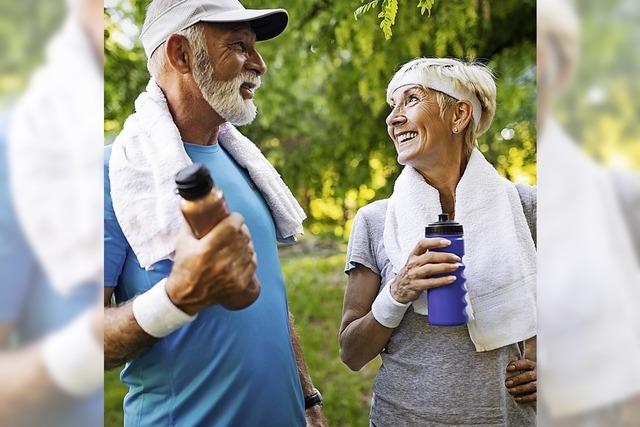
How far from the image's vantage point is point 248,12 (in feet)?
5.67

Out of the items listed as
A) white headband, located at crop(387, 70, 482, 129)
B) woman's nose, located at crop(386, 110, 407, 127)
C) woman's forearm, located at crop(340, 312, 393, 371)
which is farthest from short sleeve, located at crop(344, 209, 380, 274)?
white headband, located at crop(387, 70, 482, 129)

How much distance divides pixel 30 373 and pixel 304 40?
300 cm

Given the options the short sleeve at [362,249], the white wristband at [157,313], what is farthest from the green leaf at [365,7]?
the white wristband at [157,313]

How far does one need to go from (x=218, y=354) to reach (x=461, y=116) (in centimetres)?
86

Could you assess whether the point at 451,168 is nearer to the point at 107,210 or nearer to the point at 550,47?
the point at 550,47

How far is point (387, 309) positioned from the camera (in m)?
Answer: 2.01

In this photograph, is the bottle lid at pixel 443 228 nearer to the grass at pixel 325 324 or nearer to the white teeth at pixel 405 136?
the white teeth at pixel 405 136

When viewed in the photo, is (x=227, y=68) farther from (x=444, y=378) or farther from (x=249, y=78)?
(x=444, y=378)

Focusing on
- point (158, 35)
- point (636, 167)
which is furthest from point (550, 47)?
point (158, 35)

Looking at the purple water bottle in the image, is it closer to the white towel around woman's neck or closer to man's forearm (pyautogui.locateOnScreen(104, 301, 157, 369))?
the white towel around woman's neck

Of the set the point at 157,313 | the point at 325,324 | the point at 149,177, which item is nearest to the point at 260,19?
the point at 149,177

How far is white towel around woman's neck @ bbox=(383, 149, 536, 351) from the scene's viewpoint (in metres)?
2.00

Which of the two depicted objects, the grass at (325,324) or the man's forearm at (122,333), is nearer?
the man's forearm at (122,333)

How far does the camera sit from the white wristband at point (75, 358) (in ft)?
4.26
